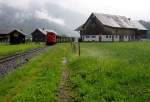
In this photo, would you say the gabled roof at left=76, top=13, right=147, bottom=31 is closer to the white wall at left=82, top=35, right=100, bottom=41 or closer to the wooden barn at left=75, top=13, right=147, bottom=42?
the wooden barn at left=75, top=13, right=147, bottom=42

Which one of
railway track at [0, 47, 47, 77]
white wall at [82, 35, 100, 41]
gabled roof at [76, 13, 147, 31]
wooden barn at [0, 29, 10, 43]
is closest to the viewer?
railway track at [0, 47, 47, 77]

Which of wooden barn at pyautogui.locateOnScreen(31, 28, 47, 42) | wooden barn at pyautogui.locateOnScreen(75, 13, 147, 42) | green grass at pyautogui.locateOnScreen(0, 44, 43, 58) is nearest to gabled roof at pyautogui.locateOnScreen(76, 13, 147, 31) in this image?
wooden barn at pyautogui.locateOnScreen(75, 13, 147, 42)

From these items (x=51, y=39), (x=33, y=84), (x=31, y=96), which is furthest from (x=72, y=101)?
(x=51, y=39)

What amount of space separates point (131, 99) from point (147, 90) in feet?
6.27

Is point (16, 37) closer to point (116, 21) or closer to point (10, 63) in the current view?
point (116, 21)

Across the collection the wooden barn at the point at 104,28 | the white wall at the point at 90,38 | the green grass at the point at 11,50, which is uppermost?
the wooden barn at the point at 104,28

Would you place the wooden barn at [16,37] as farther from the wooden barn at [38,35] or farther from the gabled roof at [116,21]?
the wooden barn at [38,35]

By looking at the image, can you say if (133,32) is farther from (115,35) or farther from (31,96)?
(31,96)

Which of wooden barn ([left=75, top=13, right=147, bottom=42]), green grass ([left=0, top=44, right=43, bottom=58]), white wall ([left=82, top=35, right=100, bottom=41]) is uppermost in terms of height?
wooden barn ([left=75, top=13, right=147, bottom=42])

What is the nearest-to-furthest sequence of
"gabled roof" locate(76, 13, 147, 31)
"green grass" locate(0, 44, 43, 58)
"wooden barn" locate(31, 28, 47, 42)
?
"green grass" locate(0, 44, 43, 58)
"gabled roof" locate(76, 13, 147, 31)
"wooden barn" locate(31, 28, 47, 42)

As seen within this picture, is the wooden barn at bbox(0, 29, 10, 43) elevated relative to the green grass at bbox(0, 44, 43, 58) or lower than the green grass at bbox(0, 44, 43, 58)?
elevated

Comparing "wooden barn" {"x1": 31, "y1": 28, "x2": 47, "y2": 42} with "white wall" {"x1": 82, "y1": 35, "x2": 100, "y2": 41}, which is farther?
"wooden barn" {"x1": 31, "y1": 28, "x2": 47, "y2": 42}

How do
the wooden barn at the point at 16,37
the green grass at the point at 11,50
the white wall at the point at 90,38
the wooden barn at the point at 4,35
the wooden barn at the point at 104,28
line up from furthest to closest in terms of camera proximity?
the wooden barn at the point at 4,35 → the wooden barn at the point at 16,37 → the white wall at the point at 90,38 → the wooden barn at the point at 104,28 → the green grass at the point at 11,50

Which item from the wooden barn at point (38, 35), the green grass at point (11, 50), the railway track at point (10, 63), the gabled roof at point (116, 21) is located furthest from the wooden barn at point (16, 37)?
the railway track at point (10, 63)
